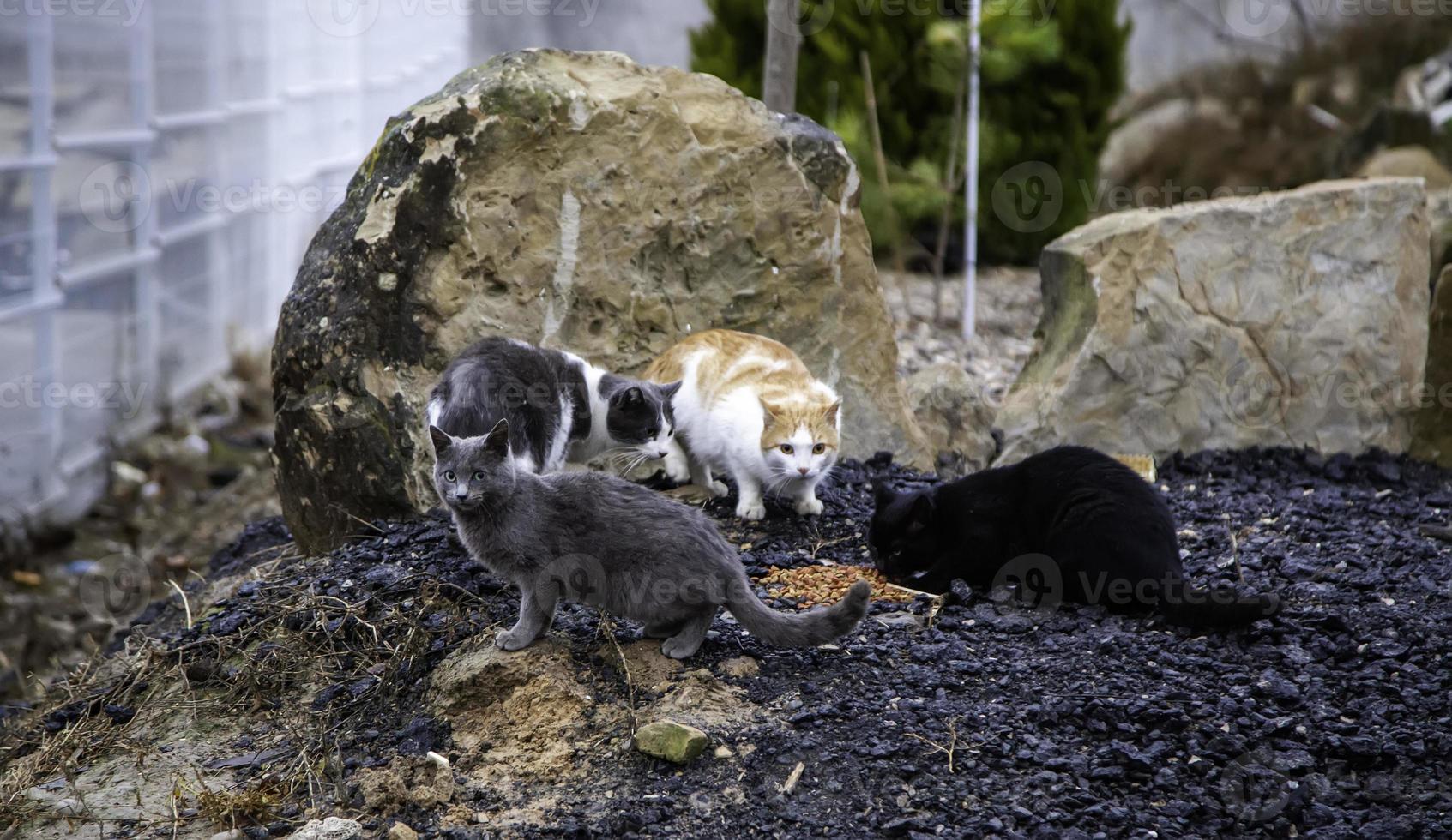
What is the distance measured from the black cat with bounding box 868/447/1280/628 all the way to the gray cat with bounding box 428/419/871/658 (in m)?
0.90

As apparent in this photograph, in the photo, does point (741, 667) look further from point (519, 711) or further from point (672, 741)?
point (519, 711)

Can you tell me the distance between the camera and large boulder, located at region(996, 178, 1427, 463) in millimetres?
6582

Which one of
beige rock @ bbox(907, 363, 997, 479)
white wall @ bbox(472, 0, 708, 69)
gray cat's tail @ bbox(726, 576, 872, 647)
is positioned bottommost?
gray cat's tail @ bbox(726, 576, 872, 647)

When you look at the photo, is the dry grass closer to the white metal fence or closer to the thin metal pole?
the white metal fence

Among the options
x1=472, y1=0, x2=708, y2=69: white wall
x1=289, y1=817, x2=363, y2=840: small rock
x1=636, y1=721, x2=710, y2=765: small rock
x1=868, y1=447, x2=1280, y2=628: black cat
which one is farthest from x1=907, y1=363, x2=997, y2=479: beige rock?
x1=472, y1=0, x2=708, y2=69: white wall

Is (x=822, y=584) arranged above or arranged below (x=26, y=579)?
above

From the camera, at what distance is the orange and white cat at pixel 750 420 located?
4891 millimetres

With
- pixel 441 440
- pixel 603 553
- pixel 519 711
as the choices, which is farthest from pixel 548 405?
pixel 519 711

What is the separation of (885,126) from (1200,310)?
588 cm

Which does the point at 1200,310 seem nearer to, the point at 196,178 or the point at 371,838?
the point at 371,838

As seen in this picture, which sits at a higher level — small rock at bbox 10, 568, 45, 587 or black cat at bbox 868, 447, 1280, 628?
black cat at bbox 868, 447, 1280, 628

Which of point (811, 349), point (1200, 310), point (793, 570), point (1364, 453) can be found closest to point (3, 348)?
point (811, 349)

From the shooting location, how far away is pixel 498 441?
393 cm

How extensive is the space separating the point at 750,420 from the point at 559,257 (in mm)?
1293
